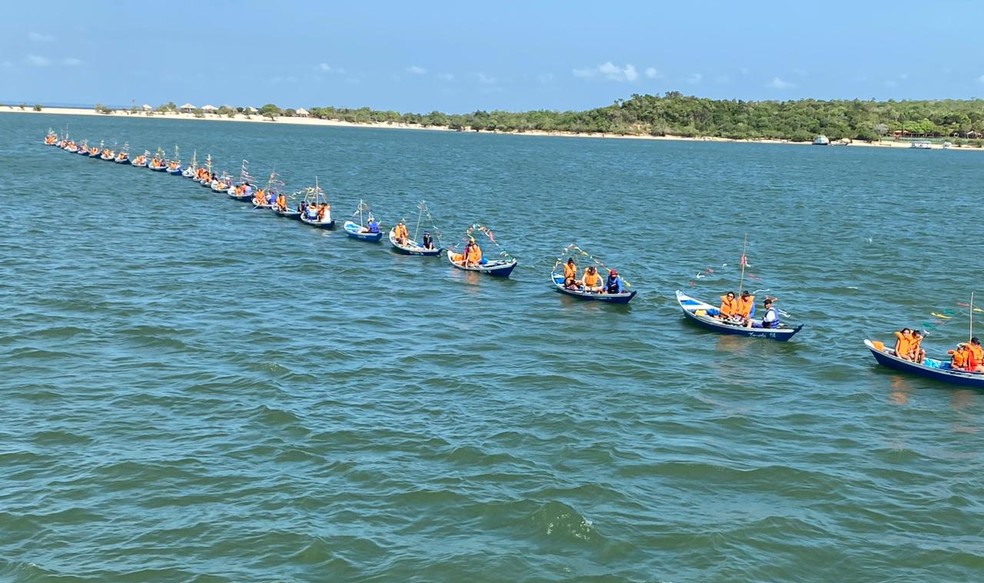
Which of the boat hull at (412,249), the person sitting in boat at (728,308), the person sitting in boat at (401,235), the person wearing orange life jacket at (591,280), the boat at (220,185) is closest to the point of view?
the person sitting in boat at (728,308)

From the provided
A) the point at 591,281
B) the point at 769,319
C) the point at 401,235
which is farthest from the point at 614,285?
the point at 401,235

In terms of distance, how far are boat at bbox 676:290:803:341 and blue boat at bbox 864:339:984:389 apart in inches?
146

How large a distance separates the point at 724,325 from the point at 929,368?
28.1 ft

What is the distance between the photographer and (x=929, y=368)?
111 ft

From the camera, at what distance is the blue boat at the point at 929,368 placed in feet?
109

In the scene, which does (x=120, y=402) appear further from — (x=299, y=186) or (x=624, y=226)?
(x=299, y=186)

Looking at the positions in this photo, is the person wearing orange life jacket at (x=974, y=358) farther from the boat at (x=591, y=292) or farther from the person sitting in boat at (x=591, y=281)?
the person sitting in boat at (x=591, y=281)

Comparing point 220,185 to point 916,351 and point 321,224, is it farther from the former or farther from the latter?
point 916,351

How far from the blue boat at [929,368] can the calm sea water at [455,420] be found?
1.72 ft

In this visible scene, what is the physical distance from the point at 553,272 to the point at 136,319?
2241 cm

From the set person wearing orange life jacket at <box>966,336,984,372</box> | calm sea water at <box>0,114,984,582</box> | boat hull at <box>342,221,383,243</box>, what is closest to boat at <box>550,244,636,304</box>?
calm sea water at <box>0,114,984,582</box>

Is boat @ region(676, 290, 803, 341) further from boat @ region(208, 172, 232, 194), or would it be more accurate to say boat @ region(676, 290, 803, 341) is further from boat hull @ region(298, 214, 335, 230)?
boat @ region(208, 172, 232, 194)

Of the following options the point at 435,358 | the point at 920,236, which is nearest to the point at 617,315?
the point at 435,358

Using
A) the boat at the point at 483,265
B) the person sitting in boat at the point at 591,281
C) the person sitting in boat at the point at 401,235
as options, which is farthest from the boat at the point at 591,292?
the person sitting in boat at the point at 401,235
